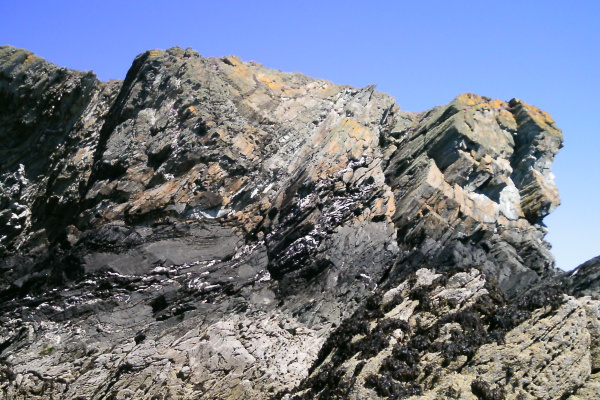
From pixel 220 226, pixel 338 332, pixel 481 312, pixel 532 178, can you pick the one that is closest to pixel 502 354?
pixel 481 312

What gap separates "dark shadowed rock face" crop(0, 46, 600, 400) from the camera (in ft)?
70.2

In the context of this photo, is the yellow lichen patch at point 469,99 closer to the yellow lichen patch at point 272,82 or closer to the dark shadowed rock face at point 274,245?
the dark shadowed rock face at point 274,245

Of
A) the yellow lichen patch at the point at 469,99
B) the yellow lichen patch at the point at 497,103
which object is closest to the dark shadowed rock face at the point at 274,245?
the yellow lichen patch at the point at 469,99

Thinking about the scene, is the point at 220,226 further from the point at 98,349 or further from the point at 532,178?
the point at 532,178

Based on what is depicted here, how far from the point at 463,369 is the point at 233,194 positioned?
15.2 meters

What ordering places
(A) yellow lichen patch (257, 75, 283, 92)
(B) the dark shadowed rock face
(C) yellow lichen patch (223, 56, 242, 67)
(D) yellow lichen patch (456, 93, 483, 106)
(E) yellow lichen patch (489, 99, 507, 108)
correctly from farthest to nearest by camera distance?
(C) yellow lichen patch (223, 56, 242, 67) < (A) yellow lichen patch (257, 75, 283, 92) < (E) yellow lichen patch (489, 99, 507, 108) < (D) yellow lichen patch (456, 93, 483, 106) < (B) the dark shadowed rock face

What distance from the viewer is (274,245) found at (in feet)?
95.2

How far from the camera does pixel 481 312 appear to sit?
21.9 meters

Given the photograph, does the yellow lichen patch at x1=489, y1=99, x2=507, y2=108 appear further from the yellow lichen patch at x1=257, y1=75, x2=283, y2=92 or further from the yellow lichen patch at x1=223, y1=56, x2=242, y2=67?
the yellow lichen patch at x1=223, y1=56, x2=242, y2=67

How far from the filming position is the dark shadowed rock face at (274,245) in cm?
2141

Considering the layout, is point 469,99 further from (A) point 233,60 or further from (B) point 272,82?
(A) point 233,60

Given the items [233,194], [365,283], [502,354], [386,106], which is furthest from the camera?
[386,106]

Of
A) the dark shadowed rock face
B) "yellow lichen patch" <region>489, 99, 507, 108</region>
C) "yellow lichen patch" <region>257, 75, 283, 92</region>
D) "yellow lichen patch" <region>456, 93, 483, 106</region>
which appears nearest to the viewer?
the dark shadowed rock face

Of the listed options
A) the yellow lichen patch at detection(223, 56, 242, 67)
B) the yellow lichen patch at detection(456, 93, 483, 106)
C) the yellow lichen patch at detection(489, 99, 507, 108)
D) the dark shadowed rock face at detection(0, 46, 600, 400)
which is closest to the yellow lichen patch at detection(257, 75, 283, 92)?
the dark shadowed rock face at detection(0, 46, 600, 400)
